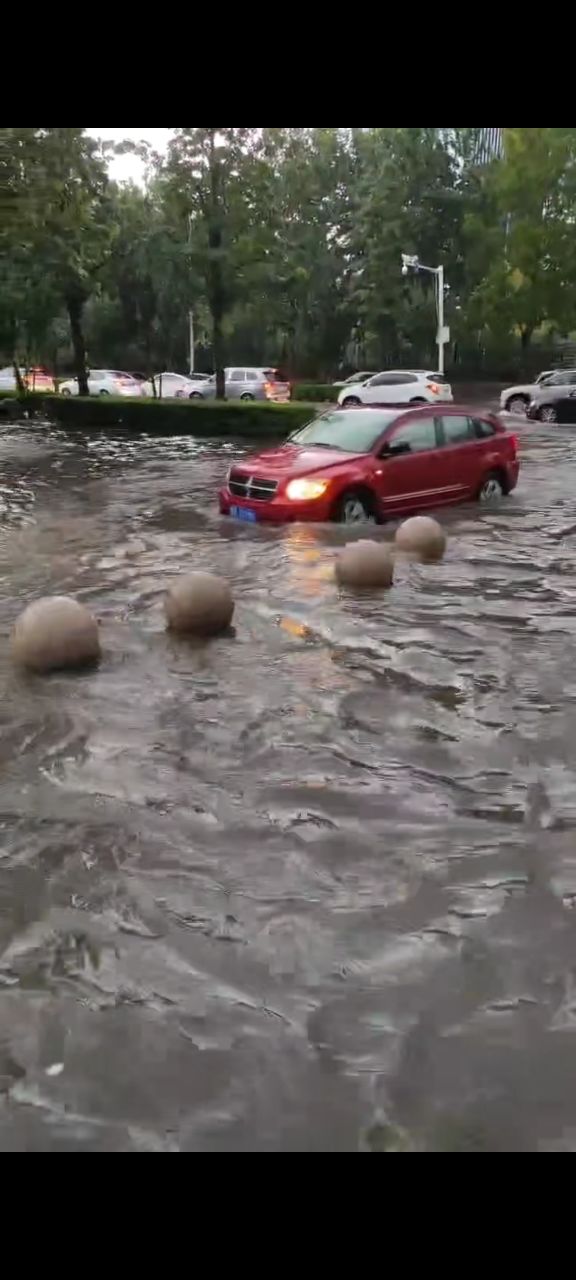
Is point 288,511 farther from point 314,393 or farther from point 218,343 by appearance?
point 314,393

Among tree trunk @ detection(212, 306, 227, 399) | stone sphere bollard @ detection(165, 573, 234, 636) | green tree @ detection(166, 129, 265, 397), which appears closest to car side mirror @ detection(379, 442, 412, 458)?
stone sphere bollard @ detection(165, 573, 234, 636)

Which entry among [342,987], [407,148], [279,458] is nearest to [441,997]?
[342,987]

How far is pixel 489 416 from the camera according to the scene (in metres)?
14.9

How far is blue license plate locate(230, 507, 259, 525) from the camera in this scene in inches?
506

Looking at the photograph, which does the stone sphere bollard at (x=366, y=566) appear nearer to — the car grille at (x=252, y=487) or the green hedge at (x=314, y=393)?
the car grille at (x=252, y=487)

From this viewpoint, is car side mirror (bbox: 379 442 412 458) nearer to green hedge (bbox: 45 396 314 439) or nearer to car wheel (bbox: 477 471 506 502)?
car wheel (bbox: 477 471 506 502)

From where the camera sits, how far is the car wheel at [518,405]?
35875mm

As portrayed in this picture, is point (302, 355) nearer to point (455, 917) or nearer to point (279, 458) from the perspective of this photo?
point (279, 458)

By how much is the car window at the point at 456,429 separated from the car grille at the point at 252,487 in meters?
2.69

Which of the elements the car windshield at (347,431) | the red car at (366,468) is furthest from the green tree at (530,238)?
the car windshield at (347,431)

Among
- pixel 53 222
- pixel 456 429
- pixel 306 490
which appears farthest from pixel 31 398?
pixel 306 490

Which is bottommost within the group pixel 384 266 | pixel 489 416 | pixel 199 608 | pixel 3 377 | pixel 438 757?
pixel 438 757

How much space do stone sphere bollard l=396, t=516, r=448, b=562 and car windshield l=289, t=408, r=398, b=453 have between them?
1.66 meters

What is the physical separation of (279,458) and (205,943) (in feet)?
31.0
